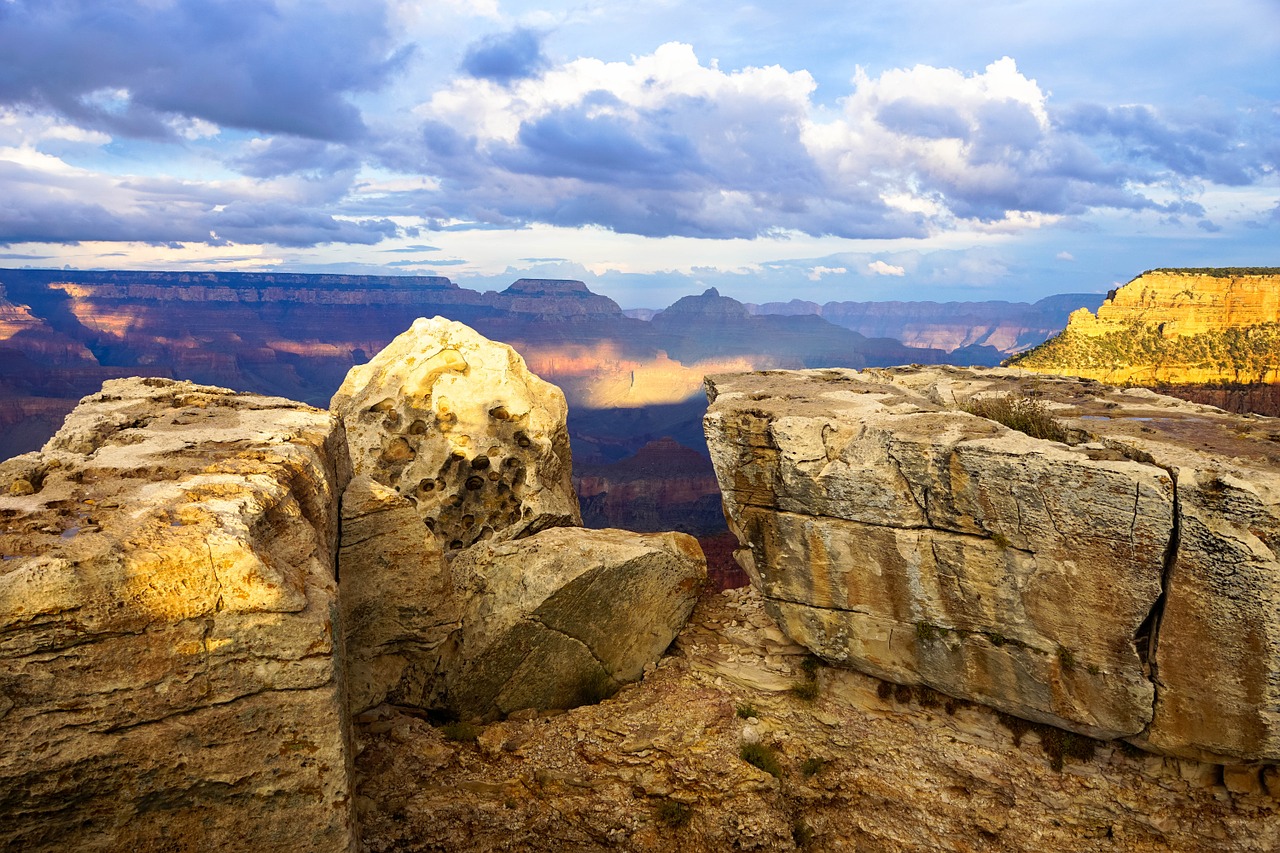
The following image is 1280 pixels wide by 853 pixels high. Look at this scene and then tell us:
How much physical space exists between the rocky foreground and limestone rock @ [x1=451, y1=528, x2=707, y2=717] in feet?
0.12

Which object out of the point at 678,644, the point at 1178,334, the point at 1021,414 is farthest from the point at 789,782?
the point at 1178,334

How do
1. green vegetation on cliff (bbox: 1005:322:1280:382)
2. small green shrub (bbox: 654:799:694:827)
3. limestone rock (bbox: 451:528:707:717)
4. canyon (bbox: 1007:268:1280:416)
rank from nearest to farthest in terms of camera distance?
small green shrub (bbox: 654:799:694:827) < limestone rock (bbox: 451:528:707:717) < canyon (bbox: 1007:268:1280:416) < green vegetation on cliff (bbox: 1005:322:1280:382)

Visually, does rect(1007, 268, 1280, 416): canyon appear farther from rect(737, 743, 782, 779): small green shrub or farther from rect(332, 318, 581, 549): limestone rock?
rect(737, 743, 782, 779): small green shrub

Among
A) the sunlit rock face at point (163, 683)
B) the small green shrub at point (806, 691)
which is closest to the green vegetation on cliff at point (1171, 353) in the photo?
the small green shrub at point (806, 691)

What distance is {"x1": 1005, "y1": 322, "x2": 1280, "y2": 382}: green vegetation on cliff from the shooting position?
150 ft

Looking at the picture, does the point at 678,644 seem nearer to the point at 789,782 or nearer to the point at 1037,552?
the point at 789,782

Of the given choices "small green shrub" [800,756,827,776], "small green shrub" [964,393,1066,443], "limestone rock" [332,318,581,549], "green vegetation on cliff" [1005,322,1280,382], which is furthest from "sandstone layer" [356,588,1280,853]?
"green vegetation on cliff" [1005,322,1280,382]

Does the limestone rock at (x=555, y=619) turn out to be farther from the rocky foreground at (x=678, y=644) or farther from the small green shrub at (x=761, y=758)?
the small green shrub at (x=761, y=758)

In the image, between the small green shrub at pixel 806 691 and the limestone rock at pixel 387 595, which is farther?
the small green shrub at pixel 806 691

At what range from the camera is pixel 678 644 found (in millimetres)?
10500

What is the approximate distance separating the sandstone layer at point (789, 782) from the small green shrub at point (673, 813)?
2 cm

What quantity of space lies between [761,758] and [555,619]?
8.72ft

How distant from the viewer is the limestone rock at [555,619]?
354 inches

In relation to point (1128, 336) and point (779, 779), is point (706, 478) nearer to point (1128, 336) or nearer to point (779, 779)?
point (1128, 336)
